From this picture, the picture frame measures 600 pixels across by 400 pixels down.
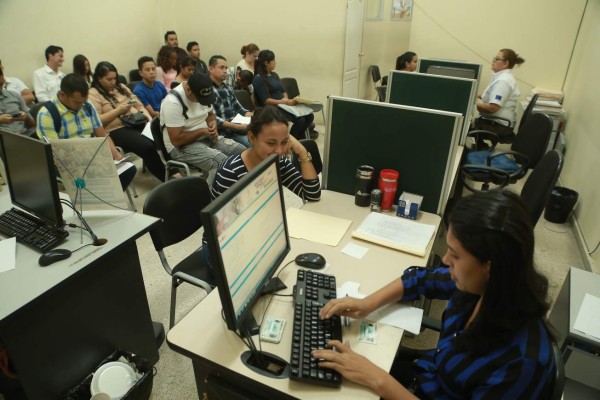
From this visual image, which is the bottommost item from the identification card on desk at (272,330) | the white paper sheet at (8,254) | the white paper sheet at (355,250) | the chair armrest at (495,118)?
the white paper sheet at (8,254)

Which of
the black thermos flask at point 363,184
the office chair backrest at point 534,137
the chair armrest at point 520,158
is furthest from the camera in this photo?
the chair armrest at point 520,158

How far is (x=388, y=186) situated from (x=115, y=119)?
9.30ft

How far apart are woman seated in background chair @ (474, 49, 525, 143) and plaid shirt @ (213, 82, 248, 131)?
2554 millimetres

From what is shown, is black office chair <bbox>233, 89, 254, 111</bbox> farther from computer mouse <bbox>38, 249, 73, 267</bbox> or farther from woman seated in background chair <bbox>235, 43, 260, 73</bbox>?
computer mouse <bbox>38, 249, 73, 267</bbox>

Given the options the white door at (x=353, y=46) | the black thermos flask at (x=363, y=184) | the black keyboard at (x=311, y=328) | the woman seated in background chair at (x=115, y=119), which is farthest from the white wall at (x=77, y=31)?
the black keyboard at (x=311, y=328)

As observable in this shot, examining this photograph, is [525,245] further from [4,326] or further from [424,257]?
[4,326]

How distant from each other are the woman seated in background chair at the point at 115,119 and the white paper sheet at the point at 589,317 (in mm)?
3211

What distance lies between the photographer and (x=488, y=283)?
852 mm

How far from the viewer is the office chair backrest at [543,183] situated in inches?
70.4

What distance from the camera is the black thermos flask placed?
1.86m

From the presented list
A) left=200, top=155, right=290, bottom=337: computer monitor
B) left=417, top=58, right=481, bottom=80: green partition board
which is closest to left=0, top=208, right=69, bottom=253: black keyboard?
left=200, top=155, right=290, bottom=337: computer monitor

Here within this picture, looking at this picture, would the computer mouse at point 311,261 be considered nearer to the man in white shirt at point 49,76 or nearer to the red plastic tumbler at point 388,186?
the red plastic tumbler at point 388,186

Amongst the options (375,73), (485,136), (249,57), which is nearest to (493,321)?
(485,136)

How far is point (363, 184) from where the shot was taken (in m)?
1.87
